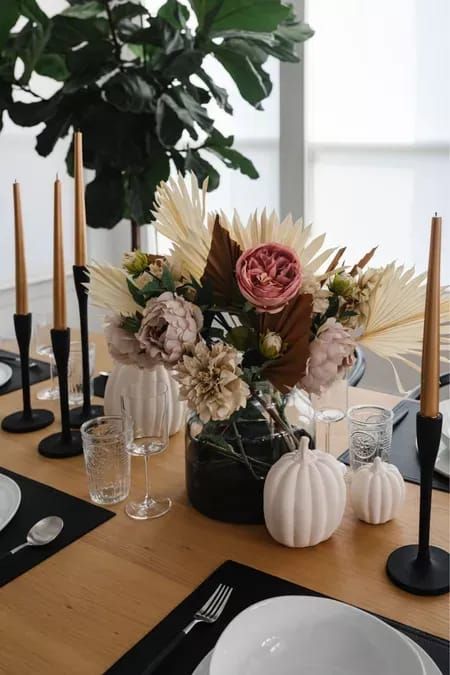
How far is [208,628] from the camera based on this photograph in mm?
821

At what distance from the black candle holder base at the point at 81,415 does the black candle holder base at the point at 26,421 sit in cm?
4

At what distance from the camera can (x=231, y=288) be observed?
0.95 m

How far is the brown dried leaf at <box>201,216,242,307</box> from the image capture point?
922 millimetres

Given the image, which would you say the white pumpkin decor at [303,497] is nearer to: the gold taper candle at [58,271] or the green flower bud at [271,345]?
the green flower bud at [271,345]

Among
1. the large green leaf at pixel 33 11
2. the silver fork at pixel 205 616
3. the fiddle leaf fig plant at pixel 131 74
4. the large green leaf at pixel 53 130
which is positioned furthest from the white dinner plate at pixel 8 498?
the large green leaf at pixel 33 11

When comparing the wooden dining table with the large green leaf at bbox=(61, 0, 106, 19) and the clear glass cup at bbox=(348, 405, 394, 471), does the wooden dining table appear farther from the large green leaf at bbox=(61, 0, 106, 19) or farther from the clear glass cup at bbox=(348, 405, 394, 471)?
the large green leaf at bbox=(61, 0, 106, 19)

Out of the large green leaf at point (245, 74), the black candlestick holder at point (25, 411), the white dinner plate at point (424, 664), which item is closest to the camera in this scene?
the white dinner plate at point (424, 664)

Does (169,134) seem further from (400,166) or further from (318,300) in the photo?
(318,300)

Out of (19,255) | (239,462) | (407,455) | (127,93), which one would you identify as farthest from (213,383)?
(127,93)

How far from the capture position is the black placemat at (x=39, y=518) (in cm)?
96

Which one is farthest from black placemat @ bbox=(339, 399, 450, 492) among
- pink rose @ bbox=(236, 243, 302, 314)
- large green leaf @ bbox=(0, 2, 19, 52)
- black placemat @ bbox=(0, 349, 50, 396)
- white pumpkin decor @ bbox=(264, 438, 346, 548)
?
large green leaf @ bbox=(0, 2, 19, 52)

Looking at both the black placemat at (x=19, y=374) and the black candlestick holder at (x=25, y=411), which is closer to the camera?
the black candlestick holder at (x=25, y=411)

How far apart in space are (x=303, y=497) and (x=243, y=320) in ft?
0.79

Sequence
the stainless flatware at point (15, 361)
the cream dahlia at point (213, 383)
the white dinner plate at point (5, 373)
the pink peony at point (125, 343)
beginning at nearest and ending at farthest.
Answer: the cream dahlia at point (213, 383), the pink peony at point (125, 343), the white dinner plate at point (5, 373), the stainless flatware at point (15, 361)
